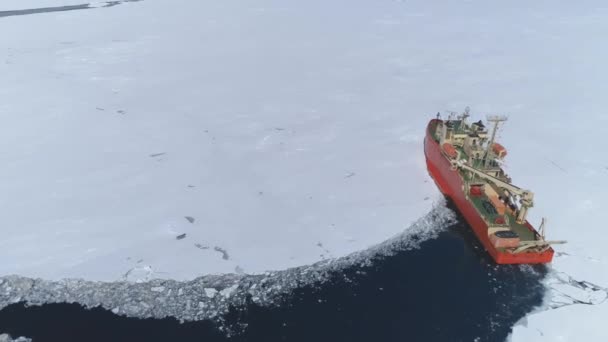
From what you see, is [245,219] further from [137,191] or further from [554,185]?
[554,185]

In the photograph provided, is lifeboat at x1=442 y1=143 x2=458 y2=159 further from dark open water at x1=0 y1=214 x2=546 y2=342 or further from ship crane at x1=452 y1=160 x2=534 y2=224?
dark open water at x1=0 y1=214 x2=546 y2=342

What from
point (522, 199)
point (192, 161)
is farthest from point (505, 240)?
point (192, 161)

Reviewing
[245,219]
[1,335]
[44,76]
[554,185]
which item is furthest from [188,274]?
[44,76]

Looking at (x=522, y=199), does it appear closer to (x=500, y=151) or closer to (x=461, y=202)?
(x=461, y=202)

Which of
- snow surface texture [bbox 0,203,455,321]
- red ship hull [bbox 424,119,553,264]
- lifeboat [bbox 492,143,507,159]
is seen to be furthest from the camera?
lifeboat [bbox 492,143,507,159]

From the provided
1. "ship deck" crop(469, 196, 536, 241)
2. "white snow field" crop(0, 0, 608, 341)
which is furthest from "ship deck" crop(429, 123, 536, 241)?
"white snow field" crop(0, 0, 608, 341)

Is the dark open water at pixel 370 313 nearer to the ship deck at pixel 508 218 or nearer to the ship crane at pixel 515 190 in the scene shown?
the ship deck at pixel 508 218
